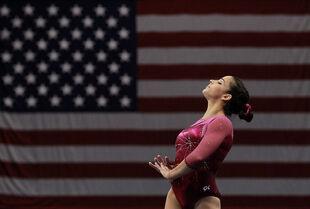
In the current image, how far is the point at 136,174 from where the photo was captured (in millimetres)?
4285

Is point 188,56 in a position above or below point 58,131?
above

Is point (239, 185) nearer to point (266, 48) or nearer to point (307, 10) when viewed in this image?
point (266, 48)

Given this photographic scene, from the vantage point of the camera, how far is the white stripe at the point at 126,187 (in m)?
4.25

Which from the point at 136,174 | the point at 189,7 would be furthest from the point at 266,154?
the point at 189,7

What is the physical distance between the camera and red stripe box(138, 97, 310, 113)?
4258 mm

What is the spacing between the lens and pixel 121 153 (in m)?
4.31

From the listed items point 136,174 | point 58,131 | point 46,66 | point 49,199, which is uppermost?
point 46,66

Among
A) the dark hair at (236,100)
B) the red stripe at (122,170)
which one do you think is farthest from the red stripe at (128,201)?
the dark hair at (236,100)

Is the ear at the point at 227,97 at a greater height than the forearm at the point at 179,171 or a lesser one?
greater

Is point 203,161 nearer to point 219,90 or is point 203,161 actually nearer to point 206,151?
point 206,151

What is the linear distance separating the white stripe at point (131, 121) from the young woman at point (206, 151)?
2.10 metres

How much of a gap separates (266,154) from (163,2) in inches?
76.0

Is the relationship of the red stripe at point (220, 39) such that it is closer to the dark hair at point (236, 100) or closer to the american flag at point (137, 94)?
the american flag at point (137, 94)

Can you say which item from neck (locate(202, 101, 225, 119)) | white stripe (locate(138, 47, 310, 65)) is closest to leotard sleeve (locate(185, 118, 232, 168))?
neck (locate(202, 101, 225, 119))
